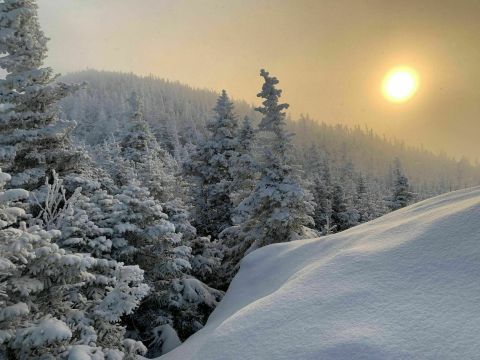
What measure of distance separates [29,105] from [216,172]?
41.8 feet

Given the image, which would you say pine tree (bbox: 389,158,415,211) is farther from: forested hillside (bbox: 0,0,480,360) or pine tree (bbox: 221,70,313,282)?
pine tree (bbox: 221,70,313,282)

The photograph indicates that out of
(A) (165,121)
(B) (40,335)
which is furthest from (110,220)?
(A) (165,121)

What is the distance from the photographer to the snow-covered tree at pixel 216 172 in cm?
2244

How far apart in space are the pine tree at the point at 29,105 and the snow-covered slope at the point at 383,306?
827 centimetres

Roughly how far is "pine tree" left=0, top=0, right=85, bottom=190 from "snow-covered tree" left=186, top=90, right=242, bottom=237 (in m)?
11.0

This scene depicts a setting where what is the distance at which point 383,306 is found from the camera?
420cm

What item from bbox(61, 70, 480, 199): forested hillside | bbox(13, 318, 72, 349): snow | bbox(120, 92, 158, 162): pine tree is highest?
bbox(61, 70, 480, 199): forested hillside

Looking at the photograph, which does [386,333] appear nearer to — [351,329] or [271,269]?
[351,329]

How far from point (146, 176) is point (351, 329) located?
13282mm

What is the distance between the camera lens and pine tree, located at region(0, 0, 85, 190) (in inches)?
445

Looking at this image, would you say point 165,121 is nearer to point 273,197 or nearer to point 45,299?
point 273,197

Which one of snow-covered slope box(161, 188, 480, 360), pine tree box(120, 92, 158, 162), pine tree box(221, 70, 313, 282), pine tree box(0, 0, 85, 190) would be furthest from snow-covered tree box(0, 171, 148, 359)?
pine tree box(120, 92, 158, 162)

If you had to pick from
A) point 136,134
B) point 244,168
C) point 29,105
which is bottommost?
point 244,168

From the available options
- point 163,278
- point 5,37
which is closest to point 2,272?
point 163,278
